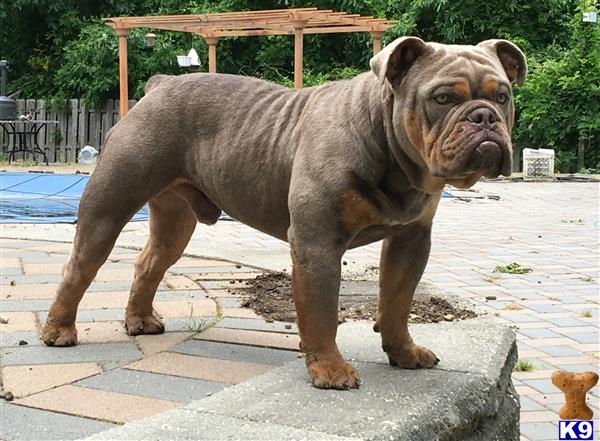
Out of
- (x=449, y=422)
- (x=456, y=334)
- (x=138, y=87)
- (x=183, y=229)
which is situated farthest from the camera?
(x=138, y=87)

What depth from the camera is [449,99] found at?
8.30ft

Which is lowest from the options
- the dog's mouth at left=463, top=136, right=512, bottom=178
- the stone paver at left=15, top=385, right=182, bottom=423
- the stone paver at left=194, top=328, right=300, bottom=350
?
the stone paver at left=194, top=328, right=300, bottom=350

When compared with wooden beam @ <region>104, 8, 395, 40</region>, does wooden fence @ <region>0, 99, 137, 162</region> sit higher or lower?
lower

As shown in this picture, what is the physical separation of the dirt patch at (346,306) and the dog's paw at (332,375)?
126 centimetres

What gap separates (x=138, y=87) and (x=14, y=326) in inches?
569

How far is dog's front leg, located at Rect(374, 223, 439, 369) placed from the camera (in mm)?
3117

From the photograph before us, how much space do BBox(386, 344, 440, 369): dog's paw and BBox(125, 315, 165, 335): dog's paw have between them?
142 cm

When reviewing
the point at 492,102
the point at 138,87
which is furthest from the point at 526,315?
the point at 138,87

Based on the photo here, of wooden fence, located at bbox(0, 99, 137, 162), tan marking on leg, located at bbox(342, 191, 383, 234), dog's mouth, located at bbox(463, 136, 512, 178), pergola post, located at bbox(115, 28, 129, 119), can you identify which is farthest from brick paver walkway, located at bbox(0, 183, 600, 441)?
wooden fence, located at bbox(0, 99, 137, 162)

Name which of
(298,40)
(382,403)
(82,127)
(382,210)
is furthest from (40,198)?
(382,403)

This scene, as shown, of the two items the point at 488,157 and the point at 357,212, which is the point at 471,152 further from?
the point at 357,212

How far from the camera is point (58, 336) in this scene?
3.87m

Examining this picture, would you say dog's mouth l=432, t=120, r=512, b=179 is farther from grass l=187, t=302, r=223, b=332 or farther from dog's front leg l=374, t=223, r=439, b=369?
grass l=187, t=302, r=223, b=332

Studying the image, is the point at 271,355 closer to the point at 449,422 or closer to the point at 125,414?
the point at 125,414
